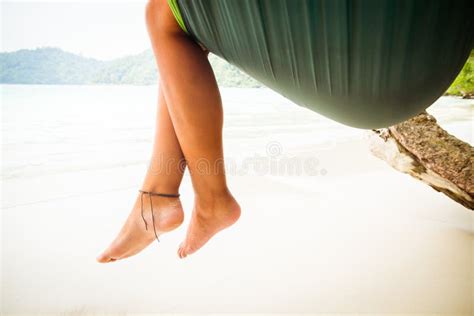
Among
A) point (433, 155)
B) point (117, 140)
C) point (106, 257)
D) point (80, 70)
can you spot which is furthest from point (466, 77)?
point (80, 70)

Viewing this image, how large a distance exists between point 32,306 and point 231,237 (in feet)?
2.40

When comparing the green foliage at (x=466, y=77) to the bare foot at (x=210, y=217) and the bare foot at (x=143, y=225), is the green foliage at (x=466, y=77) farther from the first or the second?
the bare foot at (x=143, y=225)

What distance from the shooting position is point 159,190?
2.78ft

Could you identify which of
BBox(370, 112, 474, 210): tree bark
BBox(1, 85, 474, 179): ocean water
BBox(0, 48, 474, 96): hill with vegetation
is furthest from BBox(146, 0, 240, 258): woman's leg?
BBox(0, 48, 474, 96): hill with vegetation

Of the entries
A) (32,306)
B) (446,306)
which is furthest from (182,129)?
(446,306)

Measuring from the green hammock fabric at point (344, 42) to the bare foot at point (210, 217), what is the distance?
1.12ft

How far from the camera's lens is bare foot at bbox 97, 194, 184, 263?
2.83 ft

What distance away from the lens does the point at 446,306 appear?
86 centimetres

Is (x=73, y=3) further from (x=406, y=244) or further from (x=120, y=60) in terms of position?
(x=406, y=244)

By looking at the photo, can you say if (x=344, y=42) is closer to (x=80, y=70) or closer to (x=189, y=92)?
(x=189, y=92)

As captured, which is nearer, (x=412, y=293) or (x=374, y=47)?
(x=374, y=47)

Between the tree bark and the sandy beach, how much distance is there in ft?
0.79

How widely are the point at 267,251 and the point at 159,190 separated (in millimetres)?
548

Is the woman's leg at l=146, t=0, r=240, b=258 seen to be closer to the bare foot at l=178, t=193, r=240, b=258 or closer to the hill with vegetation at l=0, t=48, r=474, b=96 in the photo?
the bare foot at l=178, t=193, r=240, b=258
